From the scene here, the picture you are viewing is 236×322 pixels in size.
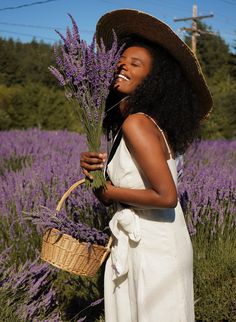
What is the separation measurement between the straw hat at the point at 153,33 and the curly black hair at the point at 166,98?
37 mm

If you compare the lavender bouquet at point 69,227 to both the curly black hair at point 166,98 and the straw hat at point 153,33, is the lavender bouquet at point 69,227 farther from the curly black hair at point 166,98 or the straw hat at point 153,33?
the straw hat at point 153,33

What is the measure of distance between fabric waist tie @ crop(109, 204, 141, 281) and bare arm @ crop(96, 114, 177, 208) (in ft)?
0.32

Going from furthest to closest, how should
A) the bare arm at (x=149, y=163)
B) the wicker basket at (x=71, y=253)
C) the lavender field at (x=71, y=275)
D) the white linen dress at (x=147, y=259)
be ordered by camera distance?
the lavender field at (x=71, y=275), the wicker basket at (x=71, y=253), the white linen dress at (x=147, y=259), the bare arm at (x=149, y=163)

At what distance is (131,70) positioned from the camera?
6.22ft

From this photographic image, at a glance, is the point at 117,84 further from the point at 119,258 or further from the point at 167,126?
the point at 119,258

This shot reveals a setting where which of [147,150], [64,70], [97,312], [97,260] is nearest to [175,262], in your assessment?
[97,260]

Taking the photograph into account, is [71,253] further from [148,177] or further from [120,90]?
[120,90]

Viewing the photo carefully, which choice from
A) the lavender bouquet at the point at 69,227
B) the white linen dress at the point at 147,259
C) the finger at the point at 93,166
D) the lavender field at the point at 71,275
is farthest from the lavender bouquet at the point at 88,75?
the lavender field at the point at 71,275

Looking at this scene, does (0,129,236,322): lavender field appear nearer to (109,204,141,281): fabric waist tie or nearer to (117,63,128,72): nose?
(109,204,141,281): fabric waist tie

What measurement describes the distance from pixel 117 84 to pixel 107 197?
0.46 metres

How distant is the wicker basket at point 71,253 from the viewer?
187 centimetres

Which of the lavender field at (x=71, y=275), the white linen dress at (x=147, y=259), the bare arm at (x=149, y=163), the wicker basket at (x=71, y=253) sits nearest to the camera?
the bare arm at (x=149, y=163)

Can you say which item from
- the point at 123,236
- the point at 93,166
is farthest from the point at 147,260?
the point at 93,166

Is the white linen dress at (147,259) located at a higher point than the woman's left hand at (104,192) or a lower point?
lower
